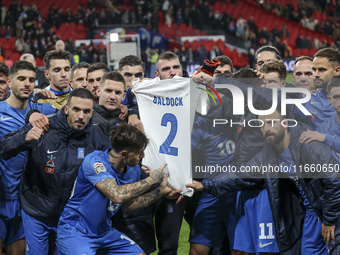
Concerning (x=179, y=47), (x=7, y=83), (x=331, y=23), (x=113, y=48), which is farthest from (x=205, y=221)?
(x=331, y=23)

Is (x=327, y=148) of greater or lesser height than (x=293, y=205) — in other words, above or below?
above

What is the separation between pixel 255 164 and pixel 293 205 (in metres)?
0.49

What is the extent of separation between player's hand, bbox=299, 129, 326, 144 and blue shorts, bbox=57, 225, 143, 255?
63.6 inches

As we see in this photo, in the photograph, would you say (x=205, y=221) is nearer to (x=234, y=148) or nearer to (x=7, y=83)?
(x=234, y=148)

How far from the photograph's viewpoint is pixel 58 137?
14.6ft

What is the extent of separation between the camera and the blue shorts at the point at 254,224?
4434mm

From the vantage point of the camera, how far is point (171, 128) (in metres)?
4.40

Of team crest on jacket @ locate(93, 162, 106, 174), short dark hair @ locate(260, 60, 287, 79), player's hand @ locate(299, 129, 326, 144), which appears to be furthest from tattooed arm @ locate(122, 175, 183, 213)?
short dark hair @ locate(260, 60, 287, 79)

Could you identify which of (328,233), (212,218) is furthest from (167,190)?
(328,233)

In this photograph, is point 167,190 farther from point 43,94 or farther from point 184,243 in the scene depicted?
point 184,243

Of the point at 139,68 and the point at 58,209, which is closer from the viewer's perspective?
the point at 58,209

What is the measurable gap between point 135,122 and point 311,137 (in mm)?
1571

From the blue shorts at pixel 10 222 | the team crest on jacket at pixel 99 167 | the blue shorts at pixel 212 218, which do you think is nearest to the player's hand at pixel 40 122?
the team crest on jacket at pixel 99 167

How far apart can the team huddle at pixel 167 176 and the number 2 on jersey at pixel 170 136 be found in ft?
0.70
